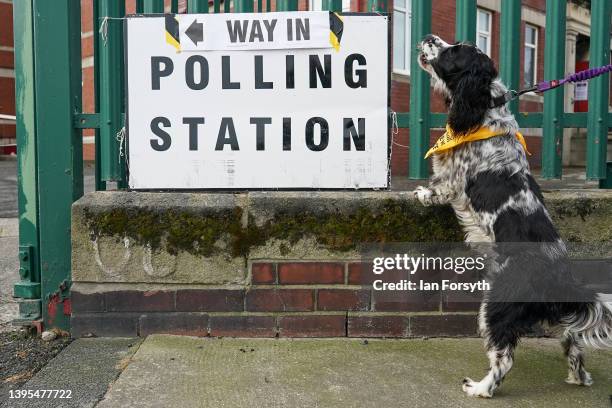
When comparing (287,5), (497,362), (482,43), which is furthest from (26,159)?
(482,43)

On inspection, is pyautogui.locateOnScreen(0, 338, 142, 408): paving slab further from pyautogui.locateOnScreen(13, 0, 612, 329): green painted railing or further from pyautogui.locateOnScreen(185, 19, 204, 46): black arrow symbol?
pyautogui.locateOnScreen(185, 19, 204, 46): black arrow symbol

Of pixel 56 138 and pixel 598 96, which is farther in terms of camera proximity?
pixel 598 96

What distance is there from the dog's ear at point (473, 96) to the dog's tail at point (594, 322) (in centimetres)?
99

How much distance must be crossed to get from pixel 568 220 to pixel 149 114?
246 cm

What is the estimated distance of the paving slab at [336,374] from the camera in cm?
256

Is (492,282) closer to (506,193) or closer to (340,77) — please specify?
(506,193)

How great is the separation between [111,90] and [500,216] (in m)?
2.23

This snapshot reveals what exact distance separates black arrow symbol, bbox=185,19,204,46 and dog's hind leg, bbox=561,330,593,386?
2.44m

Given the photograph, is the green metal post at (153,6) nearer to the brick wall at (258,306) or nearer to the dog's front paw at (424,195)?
the brick wall at (258,306)

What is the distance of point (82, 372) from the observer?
9.29 feet

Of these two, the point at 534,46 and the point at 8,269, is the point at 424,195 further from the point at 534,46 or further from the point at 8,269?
the point at 534,46

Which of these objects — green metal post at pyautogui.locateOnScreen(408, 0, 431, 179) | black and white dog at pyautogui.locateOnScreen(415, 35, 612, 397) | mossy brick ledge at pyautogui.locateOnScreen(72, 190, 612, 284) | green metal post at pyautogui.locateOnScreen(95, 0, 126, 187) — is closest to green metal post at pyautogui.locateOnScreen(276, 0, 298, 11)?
green metal post at pyautogui.locateOnScreen(408, 0, 431, 179)

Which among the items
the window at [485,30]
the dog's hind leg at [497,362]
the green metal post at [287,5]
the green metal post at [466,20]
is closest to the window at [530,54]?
the window at [485,30]

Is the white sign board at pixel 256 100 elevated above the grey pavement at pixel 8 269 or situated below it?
above
